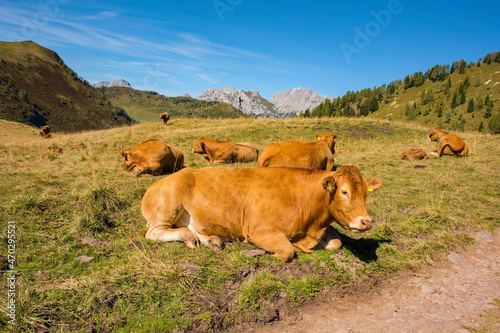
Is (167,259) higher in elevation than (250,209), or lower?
lower

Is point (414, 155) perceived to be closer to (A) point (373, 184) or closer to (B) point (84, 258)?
(A) point (373, 184)

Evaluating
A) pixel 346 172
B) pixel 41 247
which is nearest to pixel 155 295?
pixel 41 247

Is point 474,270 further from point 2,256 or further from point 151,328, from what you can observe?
point 2,256

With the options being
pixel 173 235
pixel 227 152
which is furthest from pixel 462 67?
pixel 173 235

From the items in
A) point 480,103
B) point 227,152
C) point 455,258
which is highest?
point 480,103

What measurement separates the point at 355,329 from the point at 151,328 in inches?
101

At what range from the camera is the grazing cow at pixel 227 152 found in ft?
49.5

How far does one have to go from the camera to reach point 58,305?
3496 mm

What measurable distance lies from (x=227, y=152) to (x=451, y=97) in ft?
448

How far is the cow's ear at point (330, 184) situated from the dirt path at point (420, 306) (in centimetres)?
169

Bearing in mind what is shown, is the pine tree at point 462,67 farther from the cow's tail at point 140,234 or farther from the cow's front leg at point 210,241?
the cow's tail at point 140,234

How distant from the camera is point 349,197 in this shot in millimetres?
4492

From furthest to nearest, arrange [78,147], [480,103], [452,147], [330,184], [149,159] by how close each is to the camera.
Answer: [480,103] → [78,147] → [452,147] → [149,159] → [330,184]

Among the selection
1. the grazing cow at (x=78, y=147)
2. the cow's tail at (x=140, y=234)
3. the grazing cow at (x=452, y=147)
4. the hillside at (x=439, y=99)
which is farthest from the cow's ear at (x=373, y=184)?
the hillside at (x=439, y=99)
